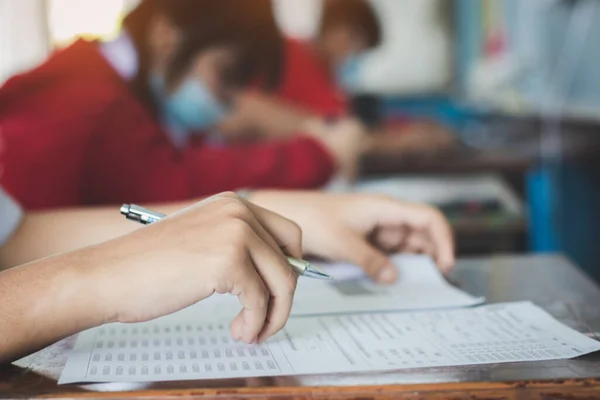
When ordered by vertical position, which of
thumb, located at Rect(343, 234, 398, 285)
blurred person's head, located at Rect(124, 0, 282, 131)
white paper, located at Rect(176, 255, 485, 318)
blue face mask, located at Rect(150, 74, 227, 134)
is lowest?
white paper, located at Rect(176, 255, 485, 318)

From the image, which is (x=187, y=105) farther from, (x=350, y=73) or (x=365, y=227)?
(x=350, y=73)

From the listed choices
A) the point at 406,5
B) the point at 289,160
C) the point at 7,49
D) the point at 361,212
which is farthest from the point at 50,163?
the point at 406,5

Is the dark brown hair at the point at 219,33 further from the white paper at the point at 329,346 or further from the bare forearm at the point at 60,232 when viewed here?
the white paper at the point at 329,346

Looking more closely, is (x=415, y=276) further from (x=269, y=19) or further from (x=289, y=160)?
(x=269, y=19)

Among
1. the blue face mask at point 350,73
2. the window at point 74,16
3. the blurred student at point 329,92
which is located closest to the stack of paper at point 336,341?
the blurred student at point 329,92

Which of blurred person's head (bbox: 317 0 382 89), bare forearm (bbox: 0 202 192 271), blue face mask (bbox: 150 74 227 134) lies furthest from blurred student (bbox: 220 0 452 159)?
bare forearm (bbox: 0 202 192 271)

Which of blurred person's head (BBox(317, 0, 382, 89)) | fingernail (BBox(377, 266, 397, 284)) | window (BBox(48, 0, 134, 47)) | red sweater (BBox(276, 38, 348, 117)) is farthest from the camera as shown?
window (BBox(48, 0, 134, 47))

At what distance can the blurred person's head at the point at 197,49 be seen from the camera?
169 centimetres

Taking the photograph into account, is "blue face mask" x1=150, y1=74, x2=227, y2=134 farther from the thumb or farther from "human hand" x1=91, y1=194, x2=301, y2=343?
"human hand" x1=91, y1=194, x2=301, y2=343

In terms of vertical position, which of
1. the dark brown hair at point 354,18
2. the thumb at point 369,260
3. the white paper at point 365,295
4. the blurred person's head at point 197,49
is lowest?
the white paper at point 365,295

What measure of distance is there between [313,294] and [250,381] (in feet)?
0.87

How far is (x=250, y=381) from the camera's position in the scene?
43cm

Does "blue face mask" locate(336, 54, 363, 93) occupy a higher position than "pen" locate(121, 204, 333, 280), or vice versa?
"blue face mask" locate(336, 54, 363, 93)

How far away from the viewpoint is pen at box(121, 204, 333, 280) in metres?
0.51
